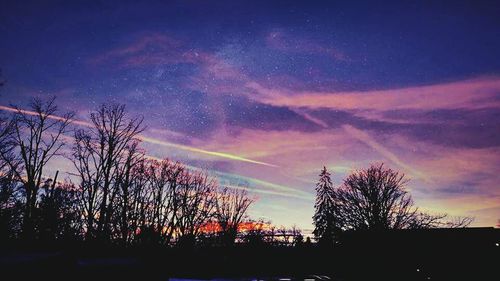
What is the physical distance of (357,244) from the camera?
3141 centimetres

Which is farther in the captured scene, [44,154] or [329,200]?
[329,200]

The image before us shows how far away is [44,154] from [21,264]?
25.0 metres

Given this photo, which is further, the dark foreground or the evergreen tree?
the evergreen tree

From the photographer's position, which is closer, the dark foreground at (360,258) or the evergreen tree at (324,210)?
the dark foreground at (360,258)

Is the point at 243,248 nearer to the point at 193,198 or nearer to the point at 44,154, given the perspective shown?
the point at 193,198

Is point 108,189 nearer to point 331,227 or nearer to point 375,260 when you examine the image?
point 375,260

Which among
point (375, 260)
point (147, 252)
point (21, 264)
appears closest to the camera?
point (21, 264)

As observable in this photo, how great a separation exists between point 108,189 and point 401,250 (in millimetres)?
28686

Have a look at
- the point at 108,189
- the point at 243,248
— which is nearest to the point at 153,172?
the point at 108,189

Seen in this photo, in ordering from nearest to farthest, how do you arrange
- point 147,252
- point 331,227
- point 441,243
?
point 147,252 → point 441,243 → point 331,227

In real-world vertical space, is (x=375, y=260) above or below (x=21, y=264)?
below

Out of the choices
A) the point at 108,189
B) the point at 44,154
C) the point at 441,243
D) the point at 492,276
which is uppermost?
the point at 44,154

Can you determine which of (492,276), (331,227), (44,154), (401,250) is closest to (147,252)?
(44,154)

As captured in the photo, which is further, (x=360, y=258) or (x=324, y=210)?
(x=324, y=210)
